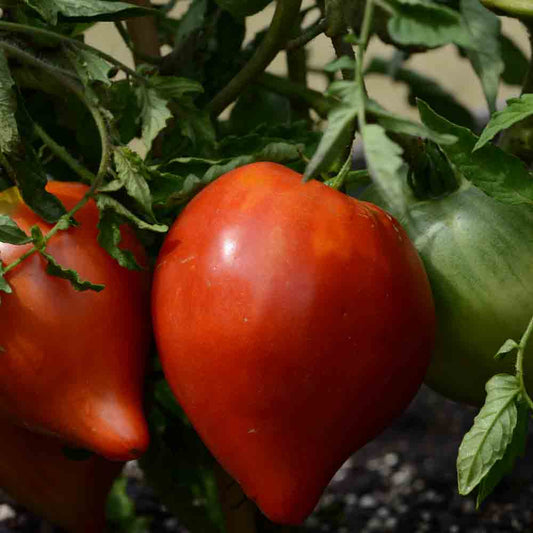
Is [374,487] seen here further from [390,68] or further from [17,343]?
[17,343]

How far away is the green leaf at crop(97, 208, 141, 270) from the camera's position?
0.44m

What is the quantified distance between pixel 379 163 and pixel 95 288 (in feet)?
0.54

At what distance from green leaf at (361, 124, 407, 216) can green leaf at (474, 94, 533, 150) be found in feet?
0.41

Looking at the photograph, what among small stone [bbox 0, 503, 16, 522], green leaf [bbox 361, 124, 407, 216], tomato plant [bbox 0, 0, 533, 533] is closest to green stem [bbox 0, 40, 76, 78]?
tomato plant [bbox 0, 0, 533, 533]

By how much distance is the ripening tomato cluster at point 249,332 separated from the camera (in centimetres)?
41

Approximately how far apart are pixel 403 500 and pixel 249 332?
49 cm

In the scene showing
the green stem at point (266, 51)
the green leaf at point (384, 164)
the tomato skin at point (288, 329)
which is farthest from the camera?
the green stem at point (266, 51)

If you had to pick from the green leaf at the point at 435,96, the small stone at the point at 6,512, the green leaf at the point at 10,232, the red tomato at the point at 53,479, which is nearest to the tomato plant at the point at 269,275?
the green leaf at the point at 10,232

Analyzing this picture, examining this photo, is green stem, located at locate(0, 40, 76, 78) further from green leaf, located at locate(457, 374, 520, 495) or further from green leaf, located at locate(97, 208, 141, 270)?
green leaf, located at locate(457, 374, 520, 495)

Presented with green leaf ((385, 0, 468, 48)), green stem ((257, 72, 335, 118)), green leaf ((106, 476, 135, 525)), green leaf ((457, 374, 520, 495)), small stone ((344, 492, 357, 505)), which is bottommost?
small stone ((344, 492, 357, 505))

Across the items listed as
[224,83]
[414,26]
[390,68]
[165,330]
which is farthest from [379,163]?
[390,68]

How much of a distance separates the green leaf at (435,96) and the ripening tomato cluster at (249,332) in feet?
1.22

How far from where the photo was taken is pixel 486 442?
40cm

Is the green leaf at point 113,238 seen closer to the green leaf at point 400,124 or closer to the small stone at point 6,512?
the green leaf at point 400,124
